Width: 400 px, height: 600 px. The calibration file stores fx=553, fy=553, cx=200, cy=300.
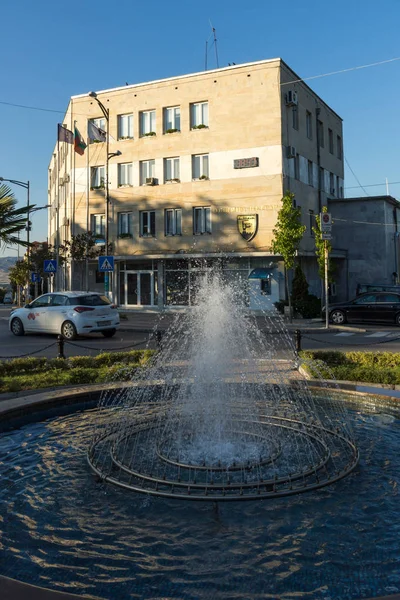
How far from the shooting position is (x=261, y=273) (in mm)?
32469

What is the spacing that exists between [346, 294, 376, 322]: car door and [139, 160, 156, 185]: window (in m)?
16.9

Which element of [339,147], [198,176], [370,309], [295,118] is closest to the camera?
[370,309]

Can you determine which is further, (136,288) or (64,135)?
(136,288)

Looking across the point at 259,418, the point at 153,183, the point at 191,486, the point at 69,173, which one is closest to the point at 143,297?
the point at 153,183

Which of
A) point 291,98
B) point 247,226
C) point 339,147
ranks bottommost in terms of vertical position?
point 247,226

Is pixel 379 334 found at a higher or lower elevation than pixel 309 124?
lower

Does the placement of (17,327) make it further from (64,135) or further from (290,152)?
(290,152)

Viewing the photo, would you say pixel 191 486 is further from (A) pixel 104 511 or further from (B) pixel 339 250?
(B) pixel 339 250

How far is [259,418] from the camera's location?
8016mm

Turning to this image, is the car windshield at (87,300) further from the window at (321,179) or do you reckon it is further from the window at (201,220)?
the window at (321,179)

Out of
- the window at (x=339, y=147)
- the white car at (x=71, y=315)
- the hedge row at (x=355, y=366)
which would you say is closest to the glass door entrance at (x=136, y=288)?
the white car at (x=71, y=315)

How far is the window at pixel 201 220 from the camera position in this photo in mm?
34750

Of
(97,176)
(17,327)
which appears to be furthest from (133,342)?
(97,176)

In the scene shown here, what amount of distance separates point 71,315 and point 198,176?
18.7 m
